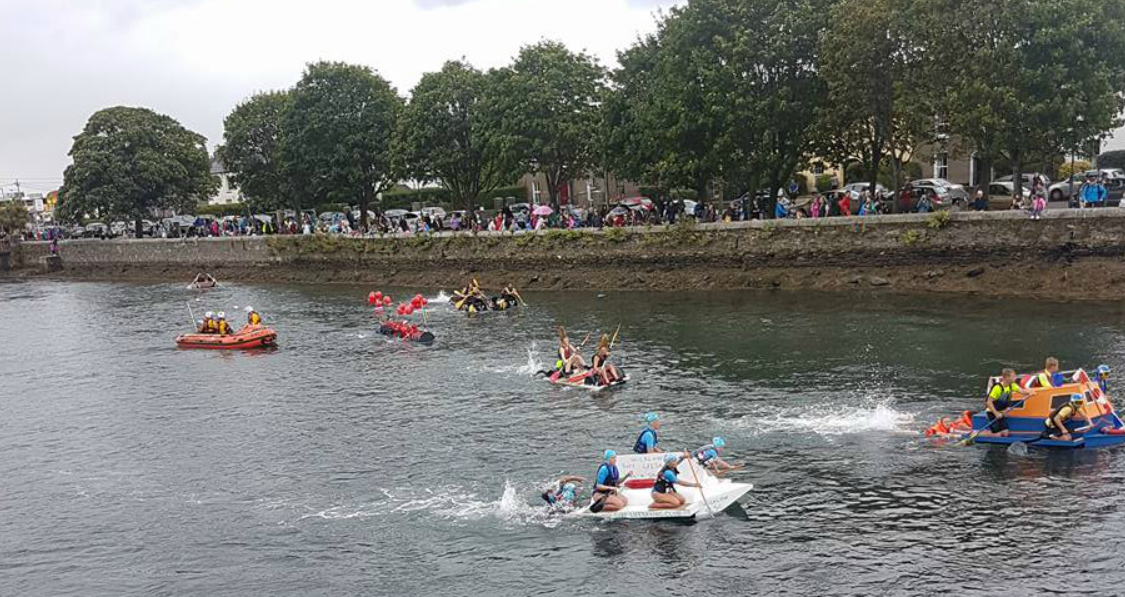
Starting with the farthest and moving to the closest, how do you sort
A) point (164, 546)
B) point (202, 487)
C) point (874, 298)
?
point (874, 298) → point (202, 487) → point (164, 546)

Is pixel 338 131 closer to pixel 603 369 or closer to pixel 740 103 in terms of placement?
pixel 740 103

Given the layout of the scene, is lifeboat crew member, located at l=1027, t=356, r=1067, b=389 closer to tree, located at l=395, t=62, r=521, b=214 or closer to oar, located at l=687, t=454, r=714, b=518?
oar, located at l=687, t=454, r=714, b=518

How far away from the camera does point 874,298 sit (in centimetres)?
4766

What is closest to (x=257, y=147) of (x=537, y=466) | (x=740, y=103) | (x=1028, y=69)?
(x=740, y=103)

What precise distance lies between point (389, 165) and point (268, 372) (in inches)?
1624

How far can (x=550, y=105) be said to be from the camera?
220ft

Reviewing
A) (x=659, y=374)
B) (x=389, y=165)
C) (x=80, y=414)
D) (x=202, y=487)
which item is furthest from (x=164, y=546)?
(x=389, y=165)

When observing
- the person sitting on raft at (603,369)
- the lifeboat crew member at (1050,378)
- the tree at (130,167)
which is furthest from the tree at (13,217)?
the lifeboat crew member at (1050,378)

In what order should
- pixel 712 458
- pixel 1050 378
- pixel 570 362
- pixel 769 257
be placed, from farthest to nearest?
pixel 769 257, pixel 570 362, pixel 1050 378, pixel 712 458

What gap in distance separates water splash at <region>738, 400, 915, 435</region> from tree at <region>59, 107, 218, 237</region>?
8000 cm

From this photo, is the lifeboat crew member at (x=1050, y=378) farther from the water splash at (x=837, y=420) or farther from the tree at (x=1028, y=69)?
the tree at (x=1028, y=69)

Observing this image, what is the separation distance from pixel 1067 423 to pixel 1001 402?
165cm

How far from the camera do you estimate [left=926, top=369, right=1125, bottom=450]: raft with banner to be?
24219mm

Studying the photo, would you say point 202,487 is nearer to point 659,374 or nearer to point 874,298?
point 659,374
